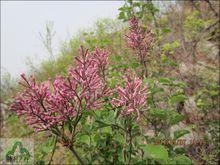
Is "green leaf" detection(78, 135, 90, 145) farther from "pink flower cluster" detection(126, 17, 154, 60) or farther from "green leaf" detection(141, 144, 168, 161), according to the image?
"pink flower cluster" detection(126, 17, 154, 60)

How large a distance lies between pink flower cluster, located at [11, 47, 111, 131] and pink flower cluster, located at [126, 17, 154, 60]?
582mm

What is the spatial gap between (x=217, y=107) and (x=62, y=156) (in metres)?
3.13

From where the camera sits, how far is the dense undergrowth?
1.29 meters

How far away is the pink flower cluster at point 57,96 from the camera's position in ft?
3.82

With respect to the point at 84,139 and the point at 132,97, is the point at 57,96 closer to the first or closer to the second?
the point at 132,97

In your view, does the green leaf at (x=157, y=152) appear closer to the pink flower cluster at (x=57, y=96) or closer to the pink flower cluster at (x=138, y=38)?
the pink flower cluster at (x=57, y=96)

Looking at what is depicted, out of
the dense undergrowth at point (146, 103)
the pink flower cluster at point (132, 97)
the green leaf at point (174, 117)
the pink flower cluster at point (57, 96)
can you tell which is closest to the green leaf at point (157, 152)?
the dense undergrowth at point (146, 103)

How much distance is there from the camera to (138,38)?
1750 millimetres

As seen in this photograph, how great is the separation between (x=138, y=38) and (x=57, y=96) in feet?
2.60

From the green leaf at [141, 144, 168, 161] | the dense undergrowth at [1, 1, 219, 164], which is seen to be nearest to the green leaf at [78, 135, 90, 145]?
the dense undergrowth at [1, 1, 219, 164]

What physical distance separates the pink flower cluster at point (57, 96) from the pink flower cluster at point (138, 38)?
0.58m

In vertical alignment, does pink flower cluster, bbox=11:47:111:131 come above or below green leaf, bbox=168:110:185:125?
above

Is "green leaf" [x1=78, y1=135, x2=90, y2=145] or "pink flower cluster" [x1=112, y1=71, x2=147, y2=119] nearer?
"pink flower cluster" [x1=112, y1=71, x2=147, y2=119]

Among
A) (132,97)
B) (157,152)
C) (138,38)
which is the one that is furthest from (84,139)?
(138,38)
